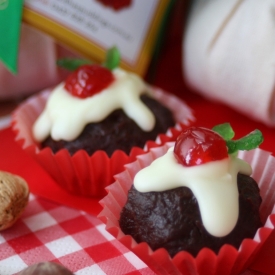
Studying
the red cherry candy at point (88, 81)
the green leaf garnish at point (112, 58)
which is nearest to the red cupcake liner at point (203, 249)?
the red cherry candy at point (88, 81)

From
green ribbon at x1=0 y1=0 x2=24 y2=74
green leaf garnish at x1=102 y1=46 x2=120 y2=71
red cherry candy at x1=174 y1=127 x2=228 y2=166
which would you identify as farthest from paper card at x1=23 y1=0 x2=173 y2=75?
red cherry candy at x1=174 y1=127 x2=228 y2=166

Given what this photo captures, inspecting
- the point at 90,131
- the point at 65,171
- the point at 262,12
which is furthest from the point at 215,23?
the point at 65,171

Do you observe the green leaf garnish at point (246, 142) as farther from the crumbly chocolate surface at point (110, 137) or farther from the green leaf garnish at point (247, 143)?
the crumbly chocolate surface at point (110, 137)

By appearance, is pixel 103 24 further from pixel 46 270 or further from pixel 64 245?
pixel 46 270

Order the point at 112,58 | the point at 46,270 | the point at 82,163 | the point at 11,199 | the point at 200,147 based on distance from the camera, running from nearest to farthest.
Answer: the point at 46,270 < the point at 200,147 < the point at 11,199 < the point at 82,163 < the point at 112,58

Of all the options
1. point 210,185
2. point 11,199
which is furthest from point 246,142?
point 11,199

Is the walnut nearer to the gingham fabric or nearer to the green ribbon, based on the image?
the gingham fabric

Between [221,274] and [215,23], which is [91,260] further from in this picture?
[215,23]
